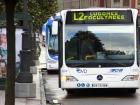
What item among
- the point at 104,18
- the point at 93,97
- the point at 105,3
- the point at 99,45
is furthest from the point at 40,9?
the point at 105,3

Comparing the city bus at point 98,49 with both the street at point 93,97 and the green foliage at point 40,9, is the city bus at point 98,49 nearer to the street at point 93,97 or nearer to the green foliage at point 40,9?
the street at point 93,97

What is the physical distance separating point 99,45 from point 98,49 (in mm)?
140

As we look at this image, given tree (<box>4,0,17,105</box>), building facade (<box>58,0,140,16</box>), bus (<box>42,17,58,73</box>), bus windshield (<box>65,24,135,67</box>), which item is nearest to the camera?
tree (<box>4,0,17,105</box>)

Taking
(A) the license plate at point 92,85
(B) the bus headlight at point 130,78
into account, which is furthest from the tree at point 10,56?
(B) the bus headlight at point 130,78

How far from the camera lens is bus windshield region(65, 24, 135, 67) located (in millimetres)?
18438

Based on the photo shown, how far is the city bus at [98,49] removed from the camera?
1828cm

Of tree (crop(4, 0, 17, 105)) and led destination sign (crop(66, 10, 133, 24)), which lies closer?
tree (crop(4, 0, 17, 105))

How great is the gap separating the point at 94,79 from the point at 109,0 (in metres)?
63.6

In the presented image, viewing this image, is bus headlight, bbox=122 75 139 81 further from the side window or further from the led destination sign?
the side window

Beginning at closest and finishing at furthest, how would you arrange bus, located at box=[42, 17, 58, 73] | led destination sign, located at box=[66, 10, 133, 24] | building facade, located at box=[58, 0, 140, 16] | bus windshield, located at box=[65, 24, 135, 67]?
bus windshield, located at box=[65, 24, 135, 67] → led destination sign, located at box=[66, 10, 133, 24] → bus, located at box=[42, 17, 58, 73] → building facade, located at box=[58, 0, 140, 16]

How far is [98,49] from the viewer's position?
61.0 feet

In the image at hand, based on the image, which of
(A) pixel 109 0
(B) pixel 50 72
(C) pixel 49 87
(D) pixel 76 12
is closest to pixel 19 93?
(D) pixel 76 12

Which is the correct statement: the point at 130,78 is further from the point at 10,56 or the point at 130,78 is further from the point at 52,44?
the point at 52,44

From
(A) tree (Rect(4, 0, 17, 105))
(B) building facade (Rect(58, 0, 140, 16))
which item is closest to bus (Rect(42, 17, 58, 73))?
(A) tree (Rect(4, 0, 17, 105))
